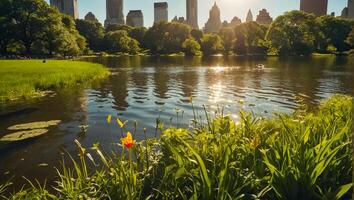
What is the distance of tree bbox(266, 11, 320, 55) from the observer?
110m

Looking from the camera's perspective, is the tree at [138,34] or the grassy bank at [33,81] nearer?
the grassy bank at [33,81]

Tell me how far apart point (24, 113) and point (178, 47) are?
12401cm

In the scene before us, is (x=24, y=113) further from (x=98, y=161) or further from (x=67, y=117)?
(x=98, y=161)

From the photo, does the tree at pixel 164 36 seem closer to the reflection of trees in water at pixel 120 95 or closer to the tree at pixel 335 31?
the tree at pixel 335 31

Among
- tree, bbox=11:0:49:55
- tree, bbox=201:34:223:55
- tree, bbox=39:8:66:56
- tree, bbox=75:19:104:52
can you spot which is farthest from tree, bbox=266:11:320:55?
tree, bbox=11:0:49:55

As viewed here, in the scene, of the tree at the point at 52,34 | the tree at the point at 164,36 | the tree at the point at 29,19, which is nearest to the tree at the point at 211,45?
the tree at the point at 164,36

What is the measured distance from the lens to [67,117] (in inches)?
692

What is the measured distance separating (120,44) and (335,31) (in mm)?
84414

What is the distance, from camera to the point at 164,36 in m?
144

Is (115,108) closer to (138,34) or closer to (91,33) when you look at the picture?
(91,33)

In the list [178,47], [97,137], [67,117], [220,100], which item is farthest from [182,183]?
[178,47]

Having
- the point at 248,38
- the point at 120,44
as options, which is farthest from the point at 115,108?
the point at 248,38

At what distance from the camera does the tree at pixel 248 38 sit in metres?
131

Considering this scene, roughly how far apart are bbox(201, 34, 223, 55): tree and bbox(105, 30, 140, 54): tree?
2918cm
